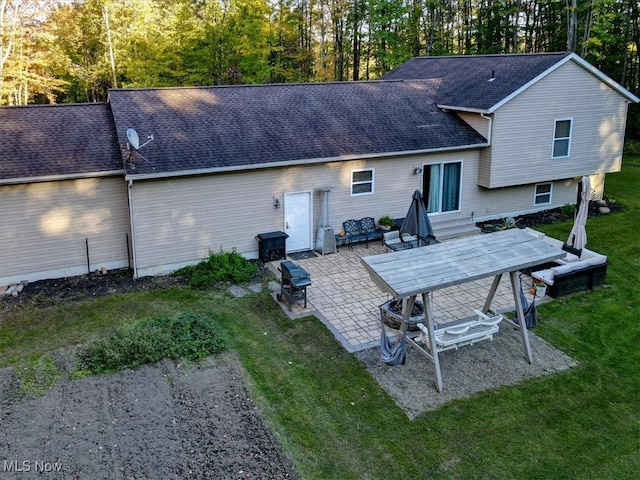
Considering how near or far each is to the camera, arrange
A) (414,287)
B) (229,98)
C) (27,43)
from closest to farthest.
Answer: (414,287), (229,98), (27,43)

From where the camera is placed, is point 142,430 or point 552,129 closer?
point 142,430

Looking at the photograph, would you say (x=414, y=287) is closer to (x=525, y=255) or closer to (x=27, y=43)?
(x=525, y=255)

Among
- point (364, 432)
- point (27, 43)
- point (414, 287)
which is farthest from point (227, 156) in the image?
point (27, 43)

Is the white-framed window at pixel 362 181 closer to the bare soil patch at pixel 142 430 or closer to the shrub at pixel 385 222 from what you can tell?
the shrub at pixel 385 222

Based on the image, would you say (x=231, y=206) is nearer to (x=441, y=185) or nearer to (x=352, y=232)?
(x=352, y=232)

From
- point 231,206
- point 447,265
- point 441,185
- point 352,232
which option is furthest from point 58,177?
point 441,185

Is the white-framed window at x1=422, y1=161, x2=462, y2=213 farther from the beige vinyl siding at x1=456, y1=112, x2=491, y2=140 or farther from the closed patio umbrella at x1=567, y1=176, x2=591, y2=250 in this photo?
the closed patio umbrella at x1=567, y1=176, x2=591, y2=250
